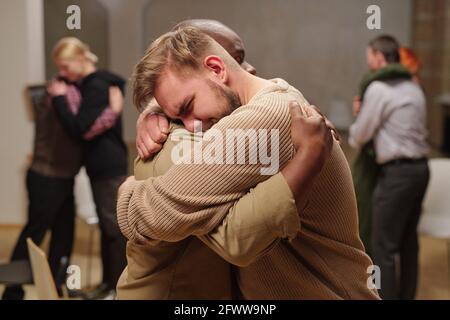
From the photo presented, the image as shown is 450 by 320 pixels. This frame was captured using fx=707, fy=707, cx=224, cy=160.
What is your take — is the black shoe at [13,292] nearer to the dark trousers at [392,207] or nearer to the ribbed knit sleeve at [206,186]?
the dark trousers at [392,207]

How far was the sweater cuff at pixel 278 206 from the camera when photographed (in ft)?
2.68

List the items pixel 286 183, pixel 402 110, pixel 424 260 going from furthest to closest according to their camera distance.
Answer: pixel 424 260, pixel 402 110, pixel 286 183

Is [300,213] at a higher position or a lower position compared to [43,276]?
higher

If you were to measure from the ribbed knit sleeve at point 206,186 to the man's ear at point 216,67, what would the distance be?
0.19 ft

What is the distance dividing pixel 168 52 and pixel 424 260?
10.2 ft

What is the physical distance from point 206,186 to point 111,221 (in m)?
A: 0.40

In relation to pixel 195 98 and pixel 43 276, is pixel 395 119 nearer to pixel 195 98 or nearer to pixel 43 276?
pixel 43 276

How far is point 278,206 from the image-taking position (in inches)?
32.1

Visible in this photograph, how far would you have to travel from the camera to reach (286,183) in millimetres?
822

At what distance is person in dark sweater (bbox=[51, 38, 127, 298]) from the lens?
1.23 m

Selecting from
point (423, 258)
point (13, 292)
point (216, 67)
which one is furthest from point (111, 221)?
point (423, 258)

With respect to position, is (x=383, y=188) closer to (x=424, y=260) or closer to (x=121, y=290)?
(x=424, y=260)

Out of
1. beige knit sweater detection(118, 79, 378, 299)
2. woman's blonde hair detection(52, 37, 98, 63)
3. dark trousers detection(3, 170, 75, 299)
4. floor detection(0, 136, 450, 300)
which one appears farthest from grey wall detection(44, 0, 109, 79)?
floor detection(0, 136, 450, 300)

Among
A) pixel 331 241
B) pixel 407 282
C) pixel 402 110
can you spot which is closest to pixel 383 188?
pixel 402 110
